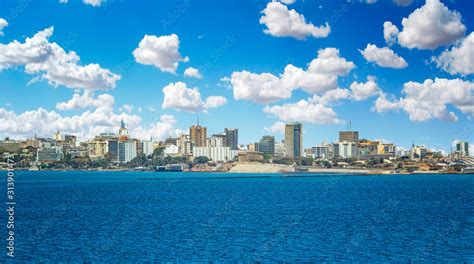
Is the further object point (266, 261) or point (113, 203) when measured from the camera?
point (113, 203)

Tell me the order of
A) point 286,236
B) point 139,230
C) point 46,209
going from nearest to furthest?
point 286,236
point 139,230
point 46,209

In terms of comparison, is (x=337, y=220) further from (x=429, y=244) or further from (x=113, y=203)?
(x=113, y=203)

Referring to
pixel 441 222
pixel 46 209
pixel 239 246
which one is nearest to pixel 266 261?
pixel 239 246

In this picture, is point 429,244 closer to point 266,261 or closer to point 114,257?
point 266,261

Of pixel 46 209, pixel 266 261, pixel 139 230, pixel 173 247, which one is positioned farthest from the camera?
pixel 46 209

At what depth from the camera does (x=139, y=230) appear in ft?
194

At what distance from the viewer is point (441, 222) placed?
67.1 metres

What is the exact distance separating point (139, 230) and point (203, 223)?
8332 mm

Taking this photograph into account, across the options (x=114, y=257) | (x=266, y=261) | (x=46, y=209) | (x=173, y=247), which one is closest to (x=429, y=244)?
(x=266, y=261)

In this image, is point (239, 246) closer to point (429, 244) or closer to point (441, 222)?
point (429, 244)

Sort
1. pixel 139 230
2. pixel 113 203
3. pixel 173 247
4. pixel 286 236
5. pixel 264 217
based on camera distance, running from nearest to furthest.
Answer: pixel 173 247 < pixel 286 236 < pixel 139 230 < pixel 264 217 < pixel 113 203

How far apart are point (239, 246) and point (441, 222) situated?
29.7 meters

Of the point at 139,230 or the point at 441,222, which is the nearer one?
the point at 139,230

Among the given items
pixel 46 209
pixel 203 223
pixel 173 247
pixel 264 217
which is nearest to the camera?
pixel 173 247
